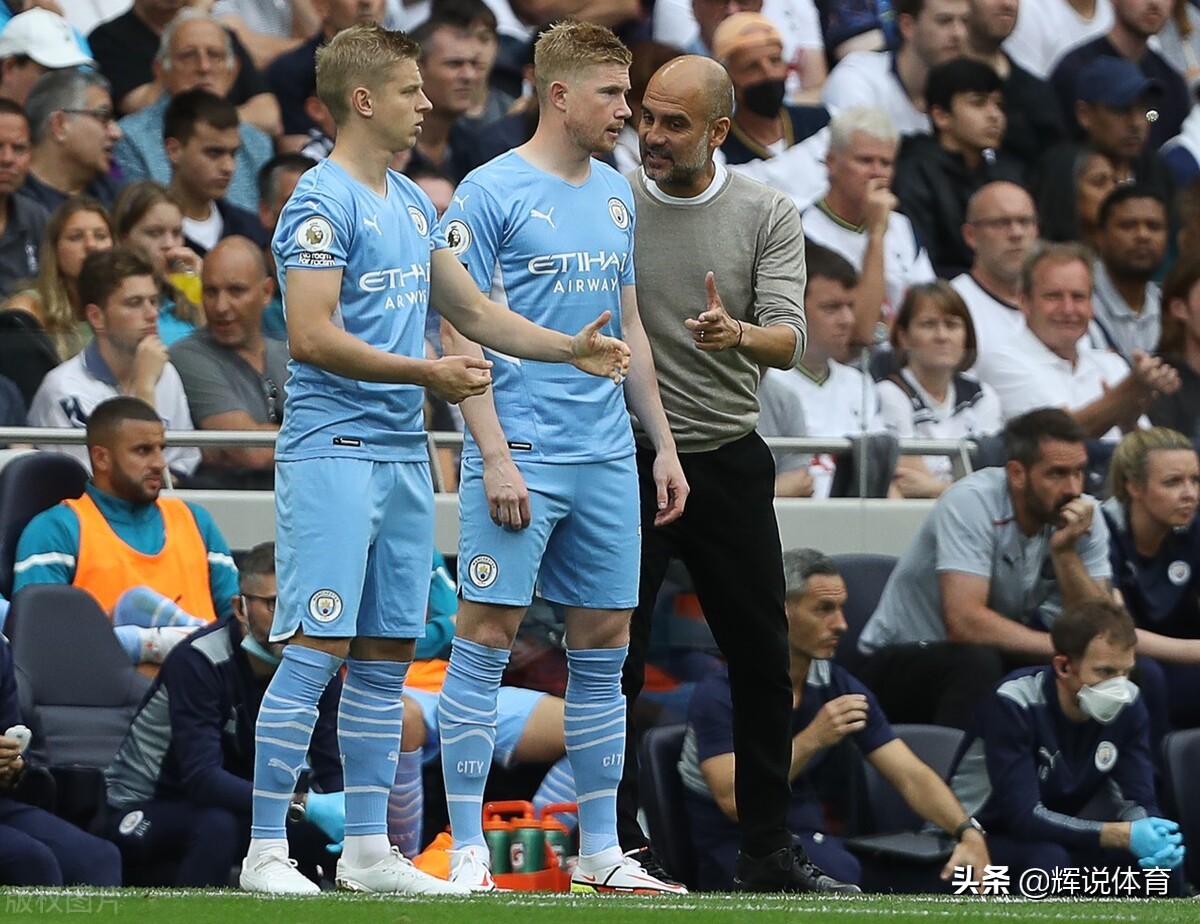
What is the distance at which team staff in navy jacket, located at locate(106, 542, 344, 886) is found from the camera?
22.9 feet

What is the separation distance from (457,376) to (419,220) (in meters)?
0.60

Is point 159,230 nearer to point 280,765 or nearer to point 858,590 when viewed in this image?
point 858,590

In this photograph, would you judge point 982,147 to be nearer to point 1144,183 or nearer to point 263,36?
point 1144,183

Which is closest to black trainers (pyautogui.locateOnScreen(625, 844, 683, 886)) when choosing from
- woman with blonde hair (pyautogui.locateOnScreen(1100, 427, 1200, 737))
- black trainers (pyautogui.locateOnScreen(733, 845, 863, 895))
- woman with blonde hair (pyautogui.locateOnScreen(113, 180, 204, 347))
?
black trainers (pyautogui.locateOnScreen(733, 845, 863, 895))

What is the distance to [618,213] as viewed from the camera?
594 centimetres

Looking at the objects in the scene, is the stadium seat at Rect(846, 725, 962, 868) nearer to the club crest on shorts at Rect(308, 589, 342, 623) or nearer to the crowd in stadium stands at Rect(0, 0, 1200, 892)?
the crowd in stadium stands at Rect(0, 0, 1200, 892)

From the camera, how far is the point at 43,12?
10.1m

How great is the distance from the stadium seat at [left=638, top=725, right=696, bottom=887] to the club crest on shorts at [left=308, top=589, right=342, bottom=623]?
78.3 inches

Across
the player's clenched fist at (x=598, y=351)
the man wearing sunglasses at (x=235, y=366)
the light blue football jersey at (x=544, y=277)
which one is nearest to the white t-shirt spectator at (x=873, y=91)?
the man wearing sunglasses at (x=235, y=366)

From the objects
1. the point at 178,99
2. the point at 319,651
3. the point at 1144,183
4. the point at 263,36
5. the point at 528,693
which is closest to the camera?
the point at 319,651

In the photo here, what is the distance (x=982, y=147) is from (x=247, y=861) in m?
7.35

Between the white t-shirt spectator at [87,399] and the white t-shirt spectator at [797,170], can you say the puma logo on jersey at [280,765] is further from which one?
the white t-shirt spectator at [797,170]

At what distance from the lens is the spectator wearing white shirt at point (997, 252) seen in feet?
34.8

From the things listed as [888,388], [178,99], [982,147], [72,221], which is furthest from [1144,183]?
[72,221]
